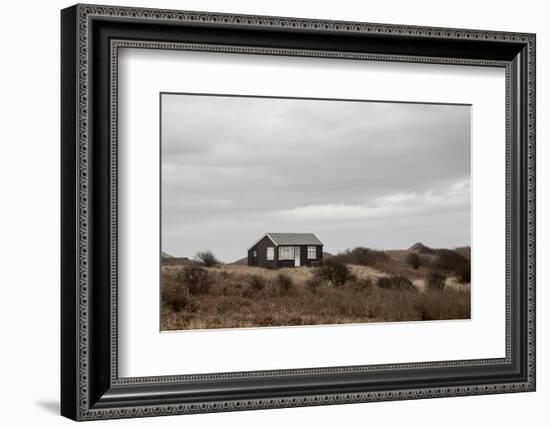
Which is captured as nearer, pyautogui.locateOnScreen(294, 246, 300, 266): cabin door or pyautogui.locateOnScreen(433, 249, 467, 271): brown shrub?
pyautogui.locateOnScreen(294, 246, 300, 266): cabin door

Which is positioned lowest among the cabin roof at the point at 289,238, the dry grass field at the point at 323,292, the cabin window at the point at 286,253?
the dry grass field at the point at 323,292

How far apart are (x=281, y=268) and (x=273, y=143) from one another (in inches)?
20.5

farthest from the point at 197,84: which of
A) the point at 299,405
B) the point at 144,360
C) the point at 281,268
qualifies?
the point at 299,405

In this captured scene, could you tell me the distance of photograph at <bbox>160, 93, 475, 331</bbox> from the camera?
3.63m

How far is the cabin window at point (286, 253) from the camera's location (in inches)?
144

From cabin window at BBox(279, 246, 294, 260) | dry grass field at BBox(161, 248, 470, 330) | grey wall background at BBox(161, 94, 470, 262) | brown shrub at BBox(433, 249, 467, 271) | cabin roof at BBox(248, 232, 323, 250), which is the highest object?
grey wall background at BBox(161, 94, 470, 262)

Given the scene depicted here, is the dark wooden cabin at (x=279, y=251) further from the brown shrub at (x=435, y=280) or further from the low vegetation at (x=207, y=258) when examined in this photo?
the brown shrub at (x=435, y=280)

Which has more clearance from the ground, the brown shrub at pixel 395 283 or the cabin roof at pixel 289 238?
the cabin roof at pixel 289 238

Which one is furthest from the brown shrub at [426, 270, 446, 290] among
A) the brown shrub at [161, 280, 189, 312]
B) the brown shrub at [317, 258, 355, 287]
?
the brown shrub at [161, 280, 189, 312]

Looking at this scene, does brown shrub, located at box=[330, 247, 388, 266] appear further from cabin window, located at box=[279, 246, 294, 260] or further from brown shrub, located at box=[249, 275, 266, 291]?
brown shrub, located at box=[249, 275, 266, 291]

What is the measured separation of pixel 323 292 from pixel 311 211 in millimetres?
349

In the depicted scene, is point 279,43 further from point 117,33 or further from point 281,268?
point 281,268

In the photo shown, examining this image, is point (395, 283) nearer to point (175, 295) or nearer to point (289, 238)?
point (289, 238)

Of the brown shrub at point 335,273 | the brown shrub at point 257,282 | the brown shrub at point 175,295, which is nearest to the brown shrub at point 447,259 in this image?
the brown shrub at point 335,273
